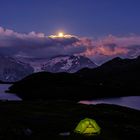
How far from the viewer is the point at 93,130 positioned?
4172 cm

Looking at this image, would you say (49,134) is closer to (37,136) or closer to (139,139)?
(37,136)

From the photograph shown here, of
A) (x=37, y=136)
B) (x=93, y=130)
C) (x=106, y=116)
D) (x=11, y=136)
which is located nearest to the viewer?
(x=11, y=136)

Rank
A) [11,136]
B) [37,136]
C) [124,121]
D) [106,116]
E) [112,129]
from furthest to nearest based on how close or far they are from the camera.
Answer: [106,116] → [124,121] → [112,129] → [37,136] → [11,136]

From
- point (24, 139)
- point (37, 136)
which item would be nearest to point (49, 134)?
point (37, 136)

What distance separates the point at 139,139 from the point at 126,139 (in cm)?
151

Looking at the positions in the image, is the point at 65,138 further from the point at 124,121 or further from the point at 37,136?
the point at 124,121

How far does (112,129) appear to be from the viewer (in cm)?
4881

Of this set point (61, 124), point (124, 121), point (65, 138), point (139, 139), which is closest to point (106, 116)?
point (124, 121)

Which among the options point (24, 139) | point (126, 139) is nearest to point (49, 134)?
point (24, 139)

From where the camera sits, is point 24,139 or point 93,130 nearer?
point 24,139

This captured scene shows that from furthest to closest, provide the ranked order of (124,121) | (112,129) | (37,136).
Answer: (124,121), (112,129), (37,136)

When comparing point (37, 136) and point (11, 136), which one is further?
point (37, 136)

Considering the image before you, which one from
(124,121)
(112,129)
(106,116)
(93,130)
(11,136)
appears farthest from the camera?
(106,116)

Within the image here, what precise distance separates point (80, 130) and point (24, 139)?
7447 millimetres
